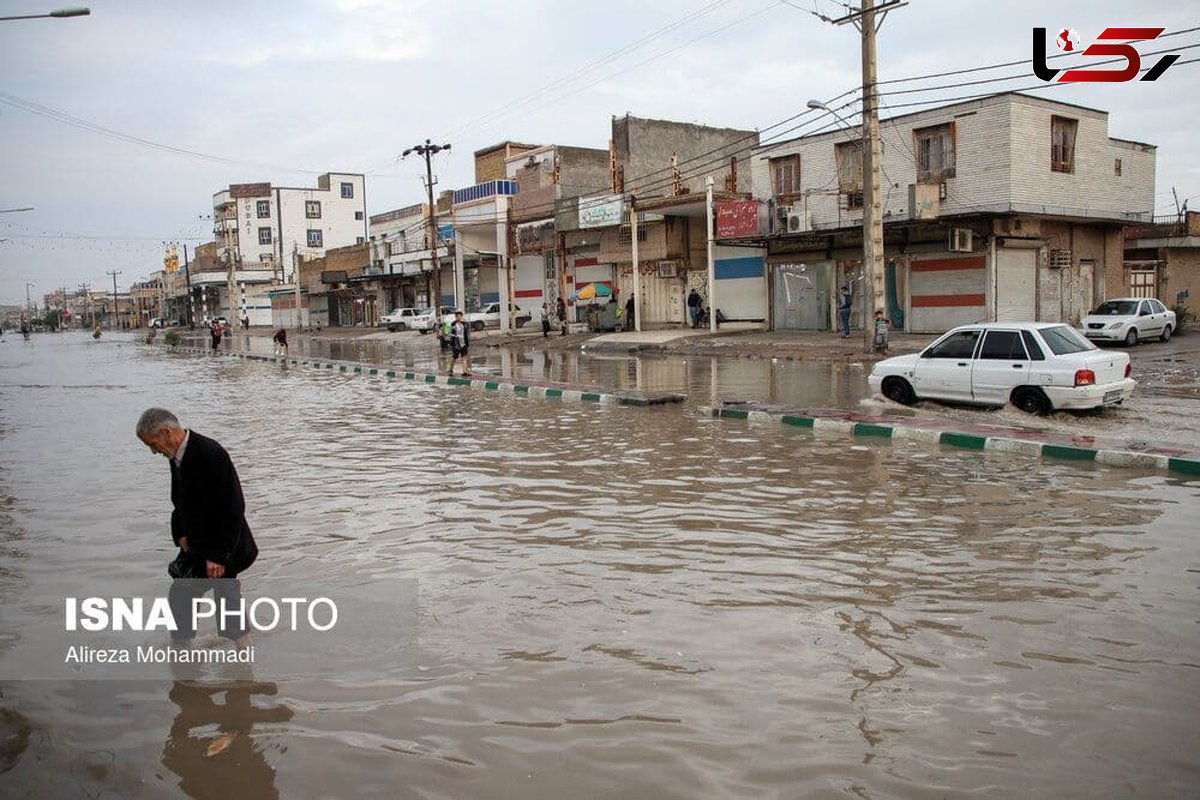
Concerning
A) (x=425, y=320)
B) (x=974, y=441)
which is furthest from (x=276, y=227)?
(x=974, y=441)

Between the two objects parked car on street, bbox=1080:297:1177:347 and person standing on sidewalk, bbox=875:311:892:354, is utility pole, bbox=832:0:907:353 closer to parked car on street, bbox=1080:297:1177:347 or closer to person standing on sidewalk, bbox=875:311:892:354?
person standing on sidewalk, bbox=875:311:892:354

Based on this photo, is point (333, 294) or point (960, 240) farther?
point (333, 294)

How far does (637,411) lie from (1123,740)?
12.5 m

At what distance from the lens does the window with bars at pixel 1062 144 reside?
28.8 meters

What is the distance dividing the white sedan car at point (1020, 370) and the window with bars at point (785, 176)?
64.2 feet

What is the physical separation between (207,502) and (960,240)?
26113mm

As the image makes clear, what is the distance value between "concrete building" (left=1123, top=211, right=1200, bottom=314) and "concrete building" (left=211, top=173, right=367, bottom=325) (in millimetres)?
77941

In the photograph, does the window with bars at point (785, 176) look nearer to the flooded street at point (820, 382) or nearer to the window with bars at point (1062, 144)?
the window with bars at point (1062, 144)

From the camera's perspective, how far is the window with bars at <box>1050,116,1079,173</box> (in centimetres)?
2875

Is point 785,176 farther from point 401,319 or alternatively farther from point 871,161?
point 401,319

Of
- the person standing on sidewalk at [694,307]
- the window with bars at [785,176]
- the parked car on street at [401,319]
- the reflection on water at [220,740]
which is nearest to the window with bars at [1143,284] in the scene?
the window with bars at [785,176]

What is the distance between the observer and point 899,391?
1568 centimetres

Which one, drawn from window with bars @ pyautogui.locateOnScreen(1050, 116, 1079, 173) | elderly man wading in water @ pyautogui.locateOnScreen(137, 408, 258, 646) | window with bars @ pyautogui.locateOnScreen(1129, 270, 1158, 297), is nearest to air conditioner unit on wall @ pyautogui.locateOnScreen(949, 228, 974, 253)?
window with bars @ pyautogui.locateOnScreen(1050, 116, 1079, 173)

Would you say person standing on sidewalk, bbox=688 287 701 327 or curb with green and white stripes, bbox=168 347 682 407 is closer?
curb with green and white stripes, bbox=168 347 682 407
